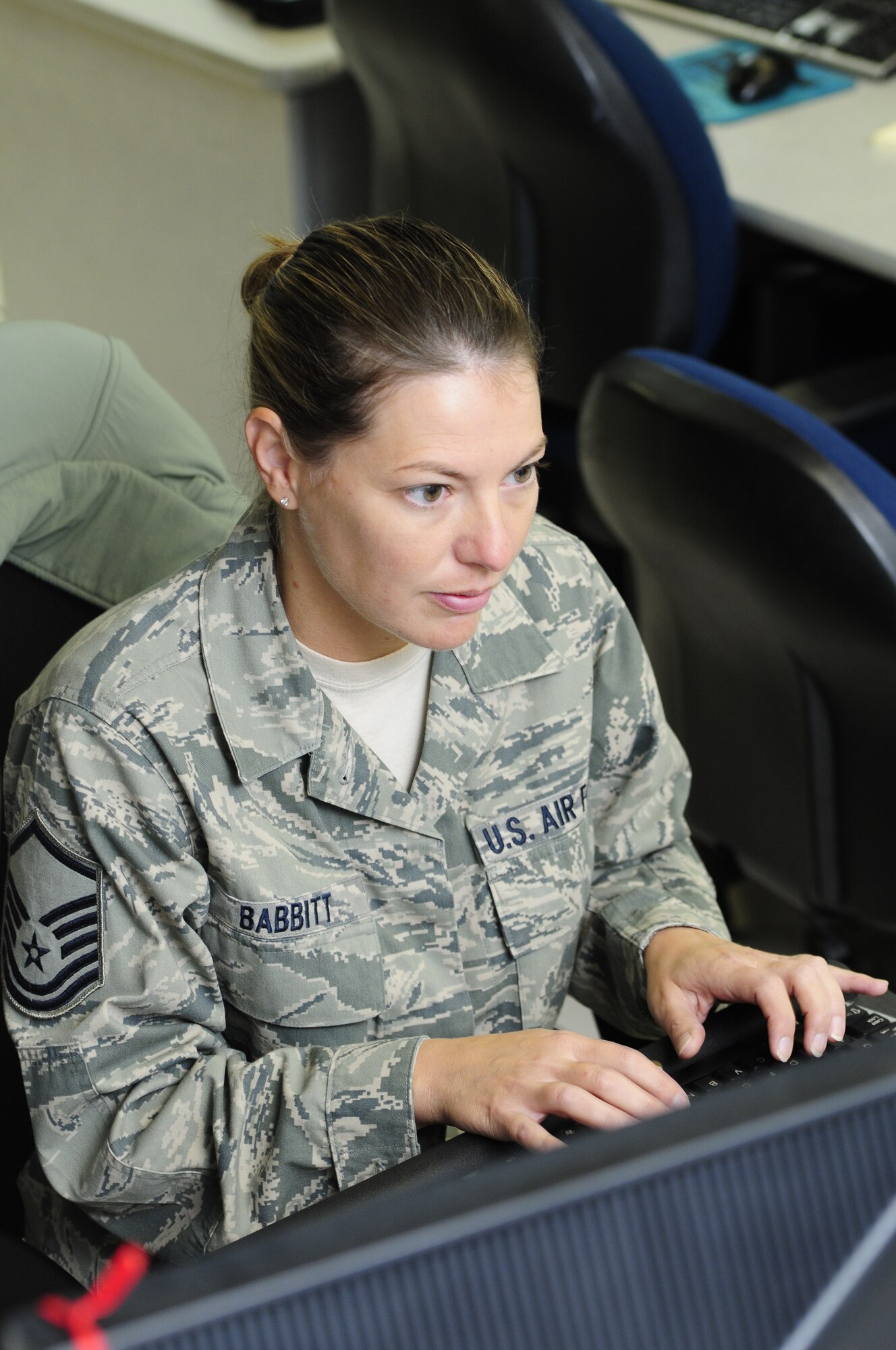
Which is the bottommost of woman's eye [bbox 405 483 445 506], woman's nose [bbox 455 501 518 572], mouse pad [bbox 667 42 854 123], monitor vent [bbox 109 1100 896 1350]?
mouse pad [bbox 667 42 854 123]

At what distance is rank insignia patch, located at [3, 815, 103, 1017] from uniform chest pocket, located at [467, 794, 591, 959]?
0.90ft

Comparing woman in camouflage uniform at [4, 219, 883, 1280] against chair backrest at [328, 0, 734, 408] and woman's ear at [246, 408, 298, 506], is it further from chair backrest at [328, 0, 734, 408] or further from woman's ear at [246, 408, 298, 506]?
chair backrest at [328, 0, 734, 408]

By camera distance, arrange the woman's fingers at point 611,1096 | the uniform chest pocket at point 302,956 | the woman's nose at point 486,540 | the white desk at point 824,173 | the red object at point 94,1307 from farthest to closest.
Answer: the white desk at point 824,173 < the uniform chest pocket at point 302,956 < the woman's nose at point 486,540 < the woman's fingers at point 611,1096 < the red object at point 94,1307

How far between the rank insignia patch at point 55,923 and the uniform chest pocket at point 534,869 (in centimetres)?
27

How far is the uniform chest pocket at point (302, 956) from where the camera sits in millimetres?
992

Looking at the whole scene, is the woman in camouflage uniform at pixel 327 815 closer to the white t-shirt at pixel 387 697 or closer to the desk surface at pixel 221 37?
the white t-shirt at pixel 387 697

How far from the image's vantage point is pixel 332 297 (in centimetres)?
91

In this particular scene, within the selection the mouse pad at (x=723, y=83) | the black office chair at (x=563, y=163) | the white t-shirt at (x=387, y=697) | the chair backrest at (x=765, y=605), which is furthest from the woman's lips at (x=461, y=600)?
the mouse pad at (x=723, y=83)

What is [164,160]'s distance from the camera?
2656 mm

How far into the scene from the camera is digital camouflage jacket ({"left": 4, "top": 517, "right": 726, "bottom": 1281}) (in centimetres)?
94

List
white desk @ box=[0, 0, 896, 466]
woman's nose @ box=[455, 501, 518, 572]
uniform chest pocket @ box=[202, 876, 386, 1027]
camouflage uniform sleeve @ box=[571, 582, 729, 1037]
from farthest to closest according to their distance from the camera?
white desk @ box=[0, 0, 896, 466] → camouflage uniform sleeve @ box=[571, 582, 729, 1037] → uniform chest pocket @ box=[202, 876, 386, 1027] → woman's nose @ box=[455, 501, 518, 572]

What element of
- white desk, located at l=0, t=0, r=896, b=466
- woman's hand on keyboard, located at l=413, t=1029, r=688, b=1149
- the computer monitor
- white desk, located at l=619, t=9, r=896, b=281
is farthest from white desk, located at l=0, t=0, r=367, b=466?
the computer monitor

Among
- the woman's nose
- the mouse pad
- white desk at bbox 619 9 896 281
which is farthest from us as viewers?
the mouse pad

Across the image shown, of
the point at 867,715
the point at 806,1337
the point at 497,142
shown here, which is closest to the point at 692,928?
the point at 867,715
